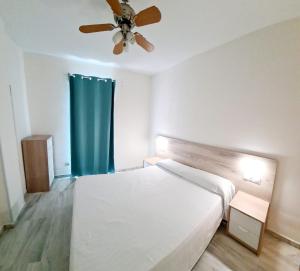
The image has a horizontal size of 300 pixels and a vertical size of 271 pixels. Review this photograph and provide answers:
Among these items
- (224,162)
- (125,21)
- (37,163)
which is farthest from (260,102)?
(37,163)

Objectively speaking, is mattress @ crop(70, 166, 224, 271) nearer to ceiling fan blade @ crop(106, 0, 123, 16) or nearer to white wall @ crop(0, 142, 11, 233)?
white wall @ crop(0, 142, 11, 233)

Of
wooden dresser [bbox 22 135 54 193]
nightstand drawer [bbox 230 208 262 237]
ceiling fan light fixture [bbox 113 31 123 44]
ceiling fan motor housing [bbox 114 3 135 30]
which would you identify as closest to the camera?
ceiling fan motor housing [bbox 114 3 135 30]

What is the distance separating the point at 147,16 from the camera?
1.30 meters

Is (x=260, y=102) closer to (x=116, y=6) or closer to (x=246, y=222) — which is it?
(x=246, y=222)

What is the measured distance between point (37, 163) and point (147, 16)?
9.51 ft

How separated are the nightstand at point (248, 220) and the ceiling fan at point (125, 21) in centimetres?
220

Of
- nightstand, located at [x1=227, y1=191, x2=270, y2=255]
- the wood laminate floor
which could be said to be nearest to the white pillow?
nightstand, located at [x1=227, y1=191, x2=270, y2=255]

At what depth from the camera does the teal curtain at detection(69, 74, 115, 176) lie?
A: 3260 mm

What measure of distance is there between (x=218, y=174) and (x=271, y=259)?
1.08 m

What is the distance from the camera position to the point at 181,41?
2.25 metres

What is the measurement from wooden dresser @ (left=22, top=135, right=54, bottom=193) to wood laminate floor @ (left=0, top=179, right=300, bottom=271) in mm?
659

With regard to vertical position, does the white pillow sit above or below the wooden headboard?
below

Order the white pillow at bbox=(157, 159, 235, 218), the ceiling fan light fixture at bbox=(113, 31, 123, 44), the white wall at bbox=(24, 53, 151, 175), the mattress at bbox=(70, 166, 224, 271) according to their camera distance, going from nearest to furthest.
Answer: the mattress at bbox=(70, 166, 224, 271) → the ceiling fan light fixture at bbox=(113, 31, 123, 44) → the white pillow at bbox=(157, 159, 235, 218) → the white wall at bbox=(24, 53, 151, 175)

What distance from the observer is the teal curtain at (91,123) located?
10.7ft
